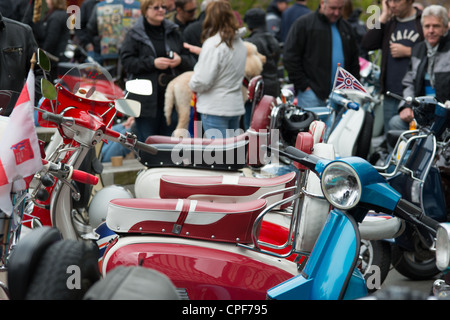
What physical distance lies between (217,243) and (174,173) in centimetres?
126

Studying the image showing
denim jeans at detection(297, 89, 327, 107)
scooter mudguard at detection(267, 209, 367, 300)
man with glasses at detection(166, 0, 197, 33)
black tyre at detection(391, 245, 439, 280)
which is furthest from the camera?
man with glasses at detection(166, 0, 197, 33)

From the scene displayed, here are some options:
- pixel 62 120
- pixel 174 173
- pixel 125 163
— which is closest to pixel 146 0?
pixel 125 163

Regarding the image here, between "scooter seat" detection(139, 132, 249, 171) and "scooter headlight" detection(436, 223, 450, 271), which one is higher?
"scooter headlight" detection(436, 223, 450, 271)

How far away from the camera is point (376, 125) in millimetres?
7664

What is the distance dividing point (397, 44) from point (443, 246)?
4695mm

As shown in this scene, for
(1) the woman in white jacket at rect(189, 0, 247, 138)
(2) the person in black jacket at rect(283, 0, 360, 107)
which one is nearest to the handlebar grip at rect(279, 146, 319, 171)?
(1) the woman in white jacket at rect(189, 0, 247, 138)

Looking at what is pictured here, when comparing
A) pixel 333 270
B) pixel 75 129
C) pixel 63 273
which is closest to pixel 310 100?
pixel 75 129

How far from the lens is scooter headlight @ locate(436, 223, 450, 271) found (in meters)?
2.12

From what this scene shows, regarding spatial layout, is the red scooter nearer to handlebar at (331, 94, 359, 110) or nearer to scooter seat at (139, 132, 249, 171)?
scooter seat at (139, 132, 249, 171)

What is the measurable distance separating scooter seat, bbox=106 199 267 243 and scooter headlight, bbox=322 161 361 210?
1.94ft

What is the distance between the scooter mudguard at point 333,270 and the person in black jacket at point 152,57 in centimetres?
380

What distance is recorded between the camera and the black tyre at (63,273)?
1.89m

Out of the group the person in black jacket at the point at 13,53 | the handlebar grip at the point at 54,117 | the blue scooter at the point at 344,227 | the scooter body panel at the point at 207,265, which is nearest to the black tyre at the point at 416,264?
the scooter body panel at the point at 207,265

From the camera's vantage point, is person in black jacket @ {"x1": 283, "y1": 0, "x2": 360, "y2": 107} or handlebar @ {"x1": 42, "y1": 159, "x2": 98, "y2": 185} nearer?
handlebar @ {"x1": 42, "y1": 159, "x2": 98, "y2": 185}
